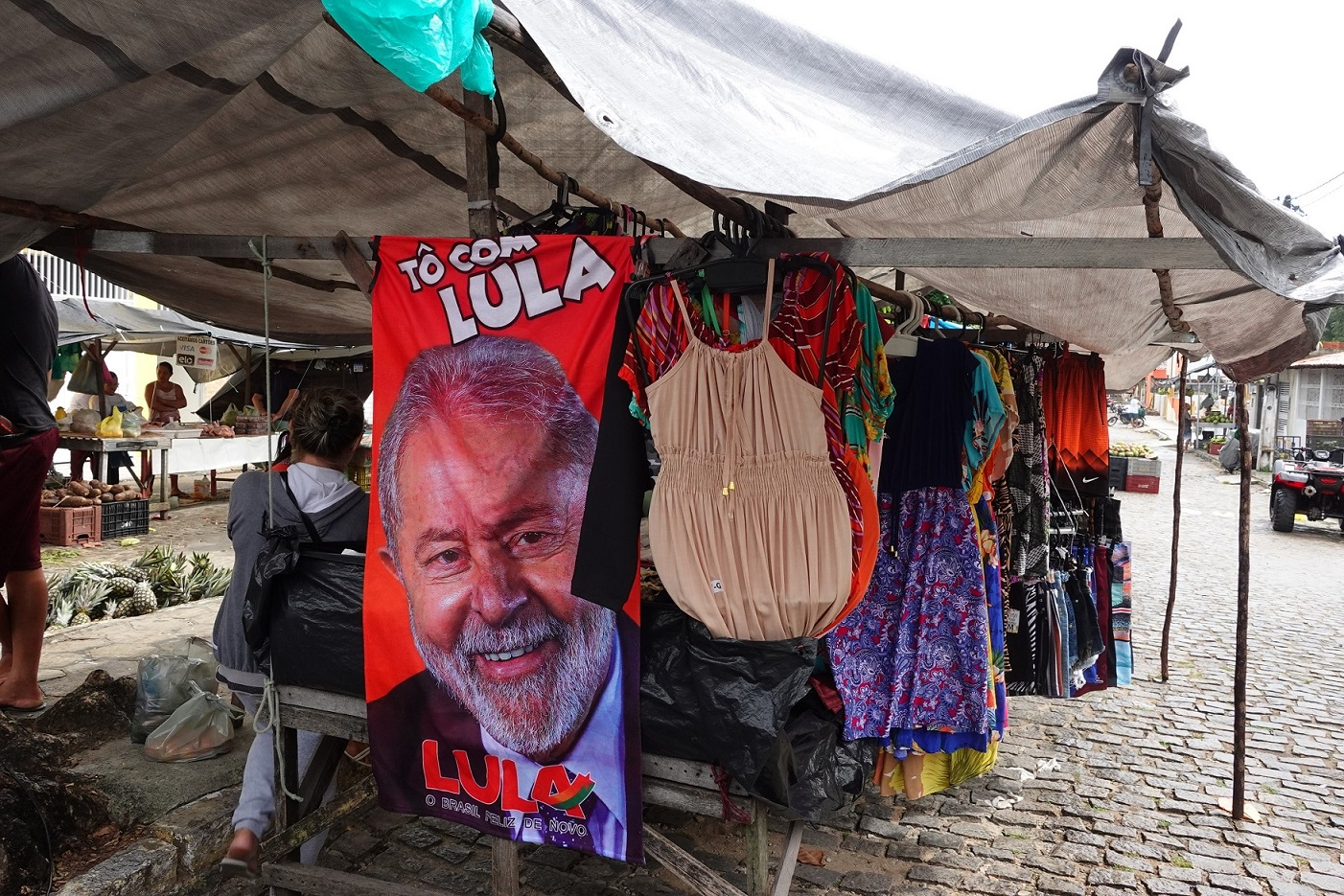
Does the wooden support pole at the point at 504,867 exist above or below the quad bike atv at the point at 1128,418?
below

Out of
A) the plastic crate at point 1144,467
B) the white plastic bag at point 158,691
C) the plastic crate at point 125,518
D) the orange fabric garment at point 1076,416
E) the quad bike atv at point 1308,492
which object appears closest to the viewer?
the white plastic bag at point 158,691

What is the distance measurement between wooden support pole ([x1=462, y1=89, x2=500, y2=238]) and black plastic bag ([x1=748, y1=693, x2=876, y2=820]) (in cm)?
206

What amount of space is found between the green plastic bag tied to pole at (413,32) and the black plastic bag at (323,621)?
6.49 feet

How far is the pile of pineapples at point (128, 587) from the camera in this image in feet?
21.2

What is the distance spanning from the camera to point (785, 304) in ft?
8.93

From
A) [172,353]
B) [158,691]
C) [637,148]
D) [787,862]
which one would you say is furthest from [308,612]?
[172,353]

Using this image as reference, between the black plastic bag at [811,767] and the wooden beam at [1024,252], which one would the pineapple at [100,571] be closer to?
the black plastic bag at [811,767]

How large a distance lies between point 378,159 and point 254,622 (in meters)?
2.19

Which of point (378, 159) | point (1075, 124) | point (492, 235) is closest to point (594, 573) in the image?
point (492, 235)

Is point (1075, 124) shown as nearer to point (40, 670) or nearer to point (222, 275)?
point (222, 275)

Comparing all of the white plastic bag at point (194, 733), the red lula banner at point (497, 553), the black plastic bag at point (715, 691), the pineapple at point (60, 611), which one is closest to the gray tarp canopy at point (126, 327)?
the pineapple at point (60, 611)

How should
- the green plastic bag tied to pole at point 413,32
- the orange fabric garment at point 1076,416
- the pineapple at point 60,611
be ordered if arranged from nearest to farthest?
the green plastic bag tied to pole at point 413,32 → the orange fabric garment at point 1076,416 → the pineapple at point 60,611

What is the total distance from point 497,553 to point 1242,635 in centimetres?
425

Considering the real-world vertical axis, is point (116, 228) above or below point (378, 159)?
below
